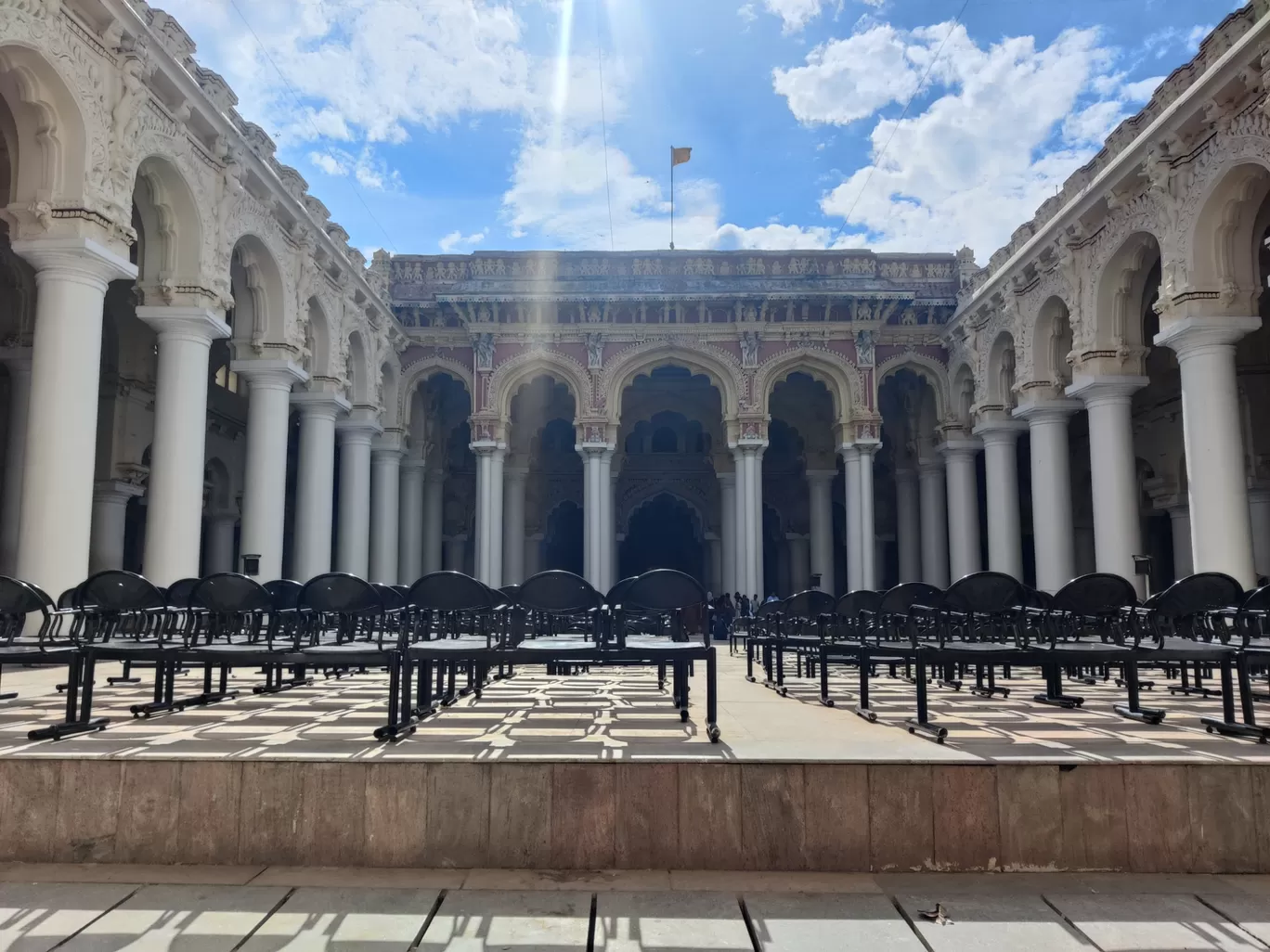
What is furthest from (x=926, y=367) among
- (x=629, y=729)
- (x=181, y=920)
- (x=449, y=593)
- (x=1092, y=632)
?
(x=181, y=920)

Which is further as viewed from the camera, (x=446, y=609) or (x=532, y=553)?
(x=532, y=553)

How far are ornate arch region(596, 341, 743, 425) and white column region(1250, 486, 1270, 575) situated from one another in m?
9.90

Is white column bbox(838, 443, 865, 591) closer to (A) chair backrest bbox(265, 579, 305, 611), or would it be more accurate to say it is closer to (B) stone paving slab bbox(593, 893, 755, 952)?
(A) chair backrest bbox(265, 579, 305, 611)

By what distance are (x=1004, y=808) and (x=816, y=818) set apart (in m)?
0.67

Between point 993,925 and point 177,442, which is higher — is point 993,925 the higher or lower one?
the lower one

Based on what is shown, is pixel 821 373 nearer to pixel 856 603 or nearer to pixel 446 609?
pixel 856 603

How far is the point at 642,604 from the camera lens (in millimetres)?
4133

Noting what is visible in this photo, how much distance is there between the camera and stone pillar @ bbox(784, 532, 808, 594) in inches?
929

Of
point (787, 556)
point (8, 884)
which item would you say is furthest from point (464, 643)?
point (787, 556)

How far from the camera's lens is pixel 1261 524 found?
49.0 feet

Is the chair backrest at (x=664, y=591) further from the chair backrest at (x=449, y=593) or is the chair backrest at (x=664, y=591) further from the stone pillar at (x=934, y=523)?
the stone pillar at (x=934, y=523)

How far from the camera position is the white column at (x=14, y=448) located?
12.2 m

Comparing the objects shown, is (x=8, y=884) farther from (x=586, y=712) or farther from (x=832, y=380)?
(x=832, y=380)

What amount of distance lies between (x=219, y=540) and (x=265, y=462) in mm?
7020
